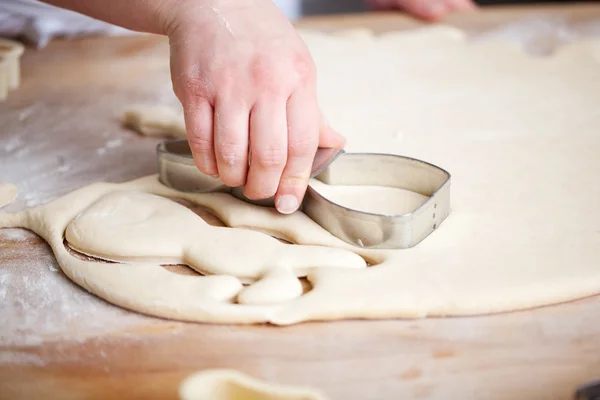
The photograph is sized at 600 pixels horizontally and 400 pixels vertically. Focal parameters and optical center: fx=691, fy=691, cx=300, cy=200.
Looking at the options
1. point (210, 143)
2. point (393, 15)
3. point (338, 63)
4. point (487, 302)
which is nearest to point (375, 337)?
point (487, 302)

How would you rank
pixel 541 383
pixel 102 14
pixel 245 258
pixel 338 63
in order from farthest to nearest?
1. pixel 338 63
2. pixel 102 14
3. pixel 245 258
4. pixel 541 383

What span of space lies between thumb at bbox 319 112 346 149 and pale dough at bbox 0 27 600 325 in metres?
0.12

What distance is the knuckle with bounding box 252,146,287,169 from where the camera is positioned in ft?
3.11

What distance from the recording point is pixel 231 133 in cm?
95

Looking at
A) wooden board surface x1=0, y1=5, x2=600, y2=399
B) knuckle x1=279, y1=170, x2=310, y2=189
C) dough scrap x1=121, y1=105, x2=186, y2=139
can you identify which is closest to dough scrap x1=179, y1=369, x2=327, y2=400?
wooden board surface x1=0, y1=5, x2=600, y2=399

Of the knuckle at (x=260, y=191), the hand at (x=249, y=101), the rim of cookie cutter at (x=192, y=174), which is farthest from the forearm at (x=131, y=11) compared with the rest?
the knuckle at (x=260, y=191)

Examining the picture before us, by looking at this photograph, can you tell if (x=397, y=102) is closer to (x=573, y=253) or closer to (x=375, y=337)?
(x=573, y=253)

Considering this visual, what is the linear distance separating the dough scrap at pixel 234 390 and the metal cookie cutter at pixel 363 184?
0.94 ft

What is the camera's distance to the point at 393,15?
2150 mm

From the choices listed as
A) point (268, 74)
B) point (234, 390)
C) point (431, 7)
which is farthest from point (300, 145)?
point (431, 7)

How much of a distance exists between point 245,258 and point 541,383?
40 cm

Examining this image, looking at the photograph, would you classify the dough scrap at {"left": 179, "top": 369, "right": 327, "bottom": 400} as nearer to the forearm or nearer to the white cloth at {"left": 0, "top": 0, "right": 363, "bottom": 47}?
the forearm

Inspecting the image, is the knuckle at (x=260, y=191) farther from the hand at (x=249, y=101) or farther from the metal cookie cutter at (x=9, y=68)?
the metal cookie cutter at (x=9, y=68)

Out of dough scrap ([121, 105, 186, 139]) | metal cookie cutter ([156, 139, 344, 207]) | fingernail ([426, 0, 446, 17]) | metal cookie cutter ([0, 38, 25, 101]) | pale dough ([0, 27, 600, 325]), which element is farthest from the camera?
fingernail ([426, 0, 446, 17])
